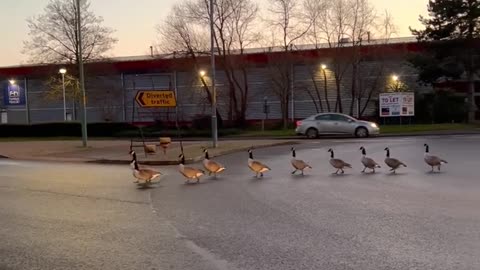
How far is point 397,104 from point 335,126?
8.34 meters

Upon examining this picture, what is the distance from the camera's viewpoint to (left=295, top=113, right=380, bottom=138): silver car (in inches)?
1425

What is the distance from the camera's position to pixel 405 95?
42.6m

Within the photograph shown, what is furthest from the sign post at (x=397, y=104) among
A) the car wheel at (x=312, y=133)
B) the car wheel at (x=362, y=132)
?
the car wheel at (x=312, y=133)

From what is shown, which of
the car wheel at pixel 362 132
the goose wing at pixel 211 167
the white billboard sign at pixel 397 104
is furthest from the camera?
the white billboard sign at pixel 397 104

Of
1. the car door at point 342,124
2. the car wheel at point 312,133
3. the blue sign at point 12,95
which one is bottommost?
the car wheel at point 312,133

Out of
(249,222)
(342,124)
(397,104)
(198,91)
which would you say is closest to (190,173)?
(249,222)

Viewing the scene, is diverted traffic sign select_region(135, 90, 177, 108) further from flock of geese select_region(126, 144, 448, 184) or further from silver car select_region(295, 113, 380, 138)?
flock of geese select_region(126, 144, 448, 184)

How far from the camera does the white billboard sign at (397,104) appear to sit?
42.7m

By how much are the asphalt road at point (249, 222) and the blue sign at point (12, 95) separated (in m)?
53.7

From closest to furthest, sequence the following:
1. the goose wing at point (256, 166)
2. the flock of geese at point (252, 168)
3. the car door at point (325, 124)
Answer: the flock of geese at point (252, 168) → the goose wing at point (256, 166) → the car door at point (325, 124)

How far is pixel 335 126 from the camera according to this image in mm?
36875

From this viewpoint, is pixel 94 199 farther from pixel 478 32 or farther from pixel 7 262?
pixel 478 32

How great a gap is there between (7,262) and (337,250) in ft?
12.6

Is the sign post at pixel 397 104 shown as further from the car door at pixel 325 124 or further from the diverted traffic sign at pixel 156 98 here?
the diverted traffic sign at pixel 156 98
